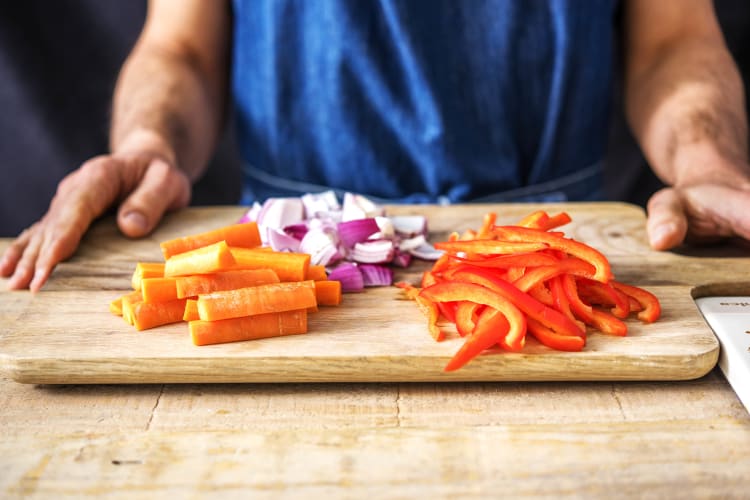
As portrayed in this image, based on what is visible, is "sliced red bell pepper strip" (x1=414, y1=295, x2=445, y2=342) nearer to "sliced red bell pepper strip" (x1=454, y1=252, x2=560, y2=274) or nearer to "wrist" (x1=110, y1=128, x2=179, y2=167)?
"sliced red bell pepper strip" (x1=454, y1=252, x2=560, y2=274)

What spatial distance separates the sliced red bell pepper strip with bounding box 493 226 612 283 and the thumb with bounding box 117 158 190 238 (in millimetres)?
980

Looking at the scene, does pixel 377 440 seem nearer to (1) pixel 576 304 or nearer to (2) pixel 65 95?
(1) pixel 576 304

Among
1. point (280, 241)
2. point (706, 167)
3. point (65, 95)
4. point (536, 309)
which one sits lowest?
point (65, 95)

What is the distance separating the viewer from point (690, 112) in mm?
2402

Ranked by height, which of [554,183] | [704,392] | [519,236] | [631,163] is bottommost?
[631,163]

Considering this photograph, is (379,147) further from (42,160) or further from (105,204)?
(42,160)

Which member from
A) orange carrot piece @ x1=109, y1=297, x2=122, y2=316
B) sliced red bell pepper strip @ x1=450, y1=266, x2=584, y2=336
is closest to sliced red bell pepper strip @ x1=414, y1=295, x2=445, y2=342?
sliced red bell pepper strip @ x1=450, y1=266, x2=584, y2=336

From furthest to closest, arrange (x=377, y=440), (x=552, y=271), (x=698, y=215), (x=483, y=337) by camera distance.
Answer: (x=698, y=215) → (x=552, y=271) → (x=483, y=337) → (x=377, y=440)

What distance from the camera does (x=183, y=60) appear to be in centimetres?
266

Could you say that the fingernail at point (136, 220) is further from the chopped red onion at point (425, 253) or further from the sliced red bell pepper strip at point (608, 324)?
the sliced red bell pepper strip at point (608, 324)

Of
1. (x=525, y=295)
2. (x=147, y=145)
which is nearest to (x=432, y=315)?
(x=525, y=295)

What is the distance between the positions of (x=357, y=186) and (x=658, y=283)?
1.07 meters

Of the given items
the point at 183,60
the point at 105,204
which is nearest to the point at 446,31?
the point at 183,60

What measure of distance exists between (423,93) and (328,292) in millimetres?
967
